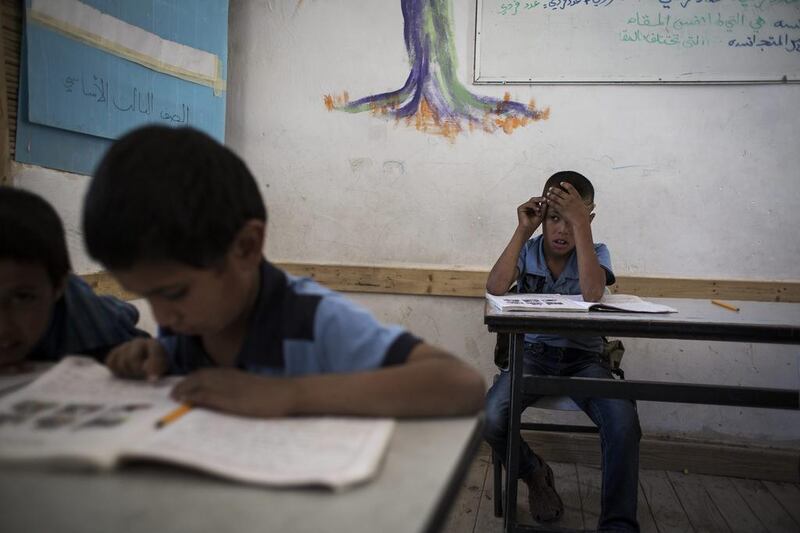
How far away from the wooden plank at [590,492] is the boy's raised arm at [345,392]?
1750mm

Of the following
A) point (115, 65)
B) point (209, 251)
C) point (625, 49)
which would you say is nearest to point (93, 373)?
point (209, 251)

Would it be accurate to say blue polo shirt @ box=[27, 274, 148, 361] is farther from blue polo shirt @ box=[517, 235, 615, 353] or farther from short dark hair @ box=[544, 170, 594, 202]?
short dark hair @ box=[544, 170, 594, 202]

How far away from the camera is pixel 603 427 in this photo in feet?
6.39

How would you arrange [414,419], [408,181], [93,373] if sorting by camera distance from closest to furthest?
[414,419]
[93,373]
[408,181]

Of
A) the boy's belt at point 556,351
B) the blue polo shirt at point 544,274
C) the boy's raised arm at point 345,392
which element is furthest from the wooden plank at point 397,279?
the boy's raised arm at point 345,392

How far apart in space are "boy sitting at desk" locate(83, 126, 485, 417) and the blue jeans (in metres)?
1.12

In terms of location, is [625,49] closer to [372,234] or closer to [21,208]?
[372,234]

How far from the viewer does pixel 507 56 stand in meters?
2.78

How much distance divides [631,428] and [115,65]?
203cm

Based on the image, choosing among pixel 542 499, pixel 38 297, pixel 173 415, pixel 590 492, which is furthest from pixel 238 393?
pixel 590 492

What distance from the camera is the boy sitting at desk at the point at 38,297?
984 mm

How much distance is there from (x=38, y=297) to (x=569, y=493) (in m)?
2.12

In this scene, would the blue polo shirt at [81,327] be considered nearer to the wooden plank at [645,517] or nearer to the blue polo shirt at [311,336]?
the blue polo shirt at [311,336]

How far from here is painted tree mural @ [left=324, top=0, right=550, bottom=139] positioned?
281 cm
